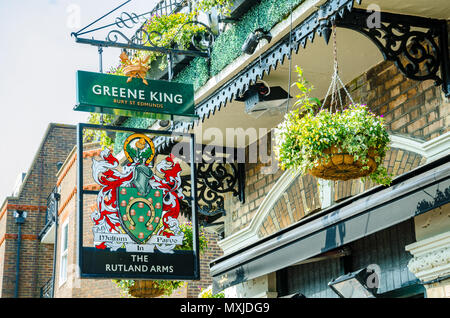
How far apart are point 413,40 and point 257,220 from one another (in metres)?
3.62

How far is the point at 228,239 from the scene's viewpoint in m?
9.98

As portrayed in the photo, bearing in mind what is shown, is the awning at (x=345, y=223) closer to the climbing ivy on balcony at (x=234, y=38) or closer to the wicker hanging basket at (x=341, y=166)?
the wicker hanging basket at (x=341, y=166)

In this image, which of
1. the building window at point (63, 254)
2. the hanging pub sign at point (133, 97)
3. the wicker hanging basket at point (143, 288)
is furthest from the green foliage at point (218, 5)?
the building window at point (63, 254)

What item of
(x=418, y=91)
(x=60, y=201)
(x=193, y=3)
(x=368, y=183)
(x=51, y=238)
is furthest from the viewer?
(x=51, y=238)

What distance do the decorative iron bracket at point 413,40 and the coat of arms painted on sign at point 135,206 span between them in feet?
8.74

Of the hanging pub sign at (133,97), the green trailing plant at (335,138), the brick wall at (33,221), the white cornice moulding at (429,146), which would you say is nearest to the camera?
the green trailing plant at (335,138)

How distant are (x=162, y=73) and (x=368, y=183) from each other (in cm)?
354

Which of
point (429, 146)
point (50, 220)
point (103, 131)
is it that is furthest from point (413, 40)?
point (50, 220)

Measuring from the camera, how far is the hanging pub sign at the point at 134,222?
7305 millimetres

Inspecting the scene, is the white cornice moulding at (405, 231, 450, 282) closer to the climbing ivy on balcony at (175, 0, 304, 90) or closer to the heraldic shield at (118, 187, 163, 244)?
the climbing ivy on balcony at (175, 0, 304, 90)

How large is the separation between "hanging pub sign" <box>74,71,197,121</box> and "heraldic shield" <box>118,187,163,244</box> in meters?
0.85

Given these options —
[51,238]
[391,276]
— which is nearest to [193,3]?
[391,276]

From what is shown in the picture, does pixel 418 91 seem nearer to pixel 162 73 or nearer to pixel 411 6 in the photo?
pixel 411 6
